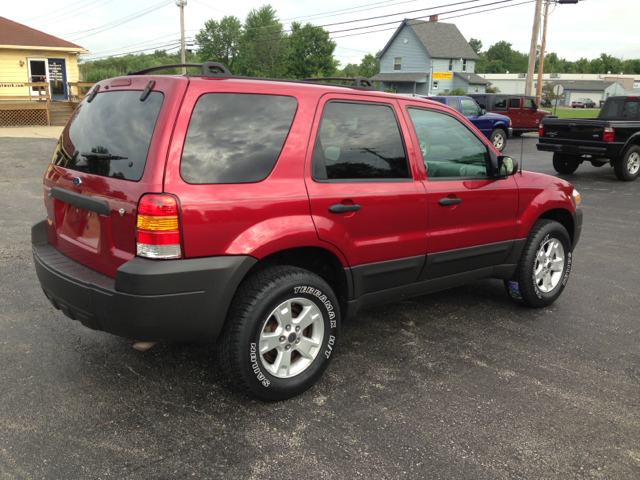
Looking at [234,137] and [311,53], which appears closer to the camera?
[234,137]

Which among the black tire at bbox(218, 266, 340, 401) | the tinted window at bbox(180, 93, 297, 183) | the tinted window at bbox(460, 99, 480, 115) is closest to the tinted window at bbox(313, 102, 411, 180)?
the tinted window at bbox(180, 93, 297, 183)

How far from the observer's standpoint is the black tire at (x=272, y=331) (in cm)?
312

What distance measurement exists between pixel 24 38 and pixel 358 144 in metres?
29.9

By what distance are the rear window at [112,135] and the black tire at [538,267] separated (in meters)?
3.25

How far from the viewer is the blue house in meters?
58.3

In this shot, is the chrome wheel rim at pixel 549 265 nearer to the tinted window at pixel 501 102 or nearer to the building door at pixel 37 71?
the tinted window at pixel 501 102

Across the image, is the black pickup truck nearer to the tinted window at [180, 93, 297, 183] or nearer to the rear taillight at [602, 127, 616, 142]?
the rear taillight at [602, 127, 616, 142]

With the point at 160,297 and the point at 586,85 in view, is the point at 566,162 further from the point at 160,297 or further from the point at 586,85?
the point at 586,85

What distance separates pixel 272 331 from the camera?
3334 mm

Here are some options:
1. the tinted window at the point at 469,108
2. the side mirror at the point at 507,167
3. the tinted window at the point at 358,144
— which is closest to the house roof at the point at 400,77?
the tinted window at the point at 469,108

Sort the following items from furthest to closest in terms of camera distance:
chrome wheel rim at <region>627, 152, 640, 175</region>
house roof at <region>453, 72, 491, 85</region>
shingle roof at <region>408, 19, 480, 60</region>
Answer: house roof at <region>453, 72, 491, 85</region> → shingle roof at <region>408, 19, 480, 60</region> → chrome wheel rim at <region>627, 152, 640, 175</region>

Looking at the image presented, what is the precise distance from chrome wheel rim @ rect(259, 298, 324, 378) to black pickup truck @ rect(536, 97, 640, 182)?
11.6m

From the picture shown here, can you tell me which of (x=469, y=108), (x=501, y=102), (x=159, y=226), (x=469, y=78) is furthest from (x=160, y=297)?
(x=469, y=78)

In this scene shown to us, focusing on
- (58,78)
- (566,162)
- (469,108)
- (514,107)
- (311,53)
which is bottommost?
(566,162)
